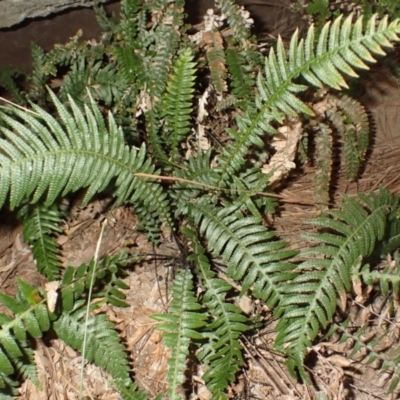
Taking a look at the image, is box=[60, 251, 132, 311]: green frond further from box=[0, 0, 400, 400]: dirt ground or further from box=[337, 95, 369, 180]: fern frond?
box=[337, 95, 369, 180]: fern frond

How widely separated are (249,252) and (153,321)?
0.64 m

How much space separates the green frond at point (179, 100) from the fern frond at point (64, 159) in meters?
0.29

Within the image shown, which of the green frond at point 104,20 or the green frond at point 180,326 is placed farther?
the green frond at point 104,20

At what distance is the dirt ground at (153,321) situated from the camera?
2307 mm

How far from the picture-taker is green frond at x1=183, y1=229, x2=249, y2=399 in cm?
210

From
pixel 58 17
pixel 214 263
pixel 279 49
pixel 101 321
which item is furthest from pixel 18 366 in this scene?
pixel 58 17

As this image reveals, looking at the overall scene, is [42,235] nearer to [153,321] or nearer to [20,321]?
[20,321]

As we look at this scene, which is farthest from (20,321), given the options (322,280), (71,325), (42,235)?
→ (322,280)

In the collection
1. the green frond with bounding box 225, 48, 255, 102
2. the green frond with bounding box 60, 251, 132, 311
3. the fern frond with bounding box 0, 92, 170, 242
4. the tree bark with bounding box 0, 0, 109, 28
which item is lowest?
the green frond with bounding box 60, 251, 132, 311

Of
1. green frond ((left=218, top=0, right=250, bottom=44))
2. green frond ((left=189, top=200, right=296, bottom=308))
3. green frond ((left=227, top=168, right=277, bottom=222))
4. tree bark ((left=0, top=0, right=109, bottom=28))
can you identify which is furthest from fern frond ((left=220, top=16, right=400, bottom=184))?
tree bark ((left=0, top=0, right=109, bottom=28))

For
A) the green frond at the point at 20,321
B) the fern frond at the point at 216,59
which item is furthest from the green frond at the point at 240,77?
the green frond at the point at 20,321

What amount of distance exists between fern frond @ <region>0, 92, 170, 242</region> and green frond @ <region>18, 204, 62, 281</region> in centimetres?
39

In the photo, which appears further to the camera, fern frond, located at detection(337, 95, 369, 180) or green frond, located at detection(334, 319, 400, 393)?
fern frond, located at detection(337, 95, 369, 180)

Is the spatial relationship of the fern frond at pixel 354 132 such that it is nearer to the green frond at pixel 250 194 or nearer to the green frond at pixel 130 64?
the green frond at pixel 250 194
